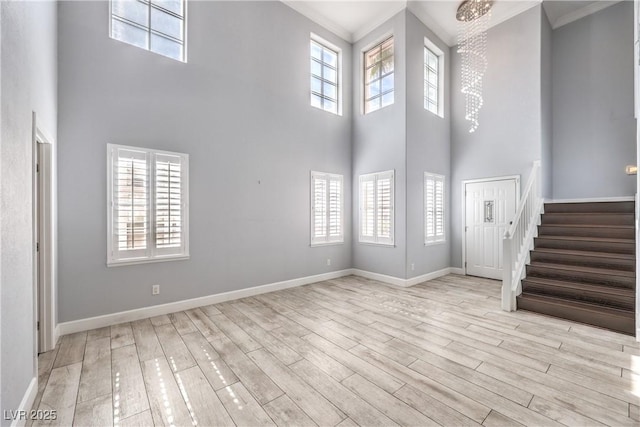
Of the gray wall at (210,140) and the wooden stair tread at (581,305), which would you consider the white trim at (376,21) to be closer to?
the gray wall at (210,140)

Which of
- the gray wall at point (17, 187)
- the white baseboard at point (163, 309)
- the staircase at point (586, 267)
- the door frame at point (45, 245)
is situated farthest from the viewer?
the staircase at point (586, 267)

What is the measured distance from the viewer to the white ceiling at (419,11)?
5109 mm

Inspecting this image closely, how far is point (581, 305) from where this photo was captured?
3.44 meters

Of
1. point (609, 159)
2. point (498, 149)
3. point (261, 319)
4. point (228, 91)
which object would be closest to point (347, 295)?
point (261, 319)

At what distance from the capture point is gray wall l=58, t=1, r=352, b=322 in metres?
3.16

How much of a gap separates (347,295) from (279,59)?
4.21m

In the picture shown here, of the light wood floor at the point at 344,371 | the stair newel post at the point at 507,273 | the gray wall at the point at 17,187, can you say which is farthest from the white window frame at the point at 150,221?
the stair newel post at the point at 507,273

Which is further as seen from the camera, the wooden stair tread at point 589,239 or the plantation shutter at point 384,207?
the plantation shutter at point 384,207

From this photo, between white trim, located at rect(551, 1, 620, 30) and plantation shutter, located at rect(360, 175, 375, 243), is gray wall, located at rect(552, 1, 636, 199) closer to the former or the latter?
white trim, located at rect(551, 1, 620, 30)

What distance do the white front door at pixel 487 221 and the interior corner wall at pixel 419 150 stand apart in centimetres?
48

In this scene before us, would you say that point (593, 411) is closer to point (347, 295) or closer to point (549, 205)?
point (347, 295)

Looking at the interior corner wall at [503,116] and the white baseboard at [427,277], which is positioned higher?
the interior corner wall at [503,116]

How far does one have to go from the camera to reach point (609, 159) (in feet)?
16.8

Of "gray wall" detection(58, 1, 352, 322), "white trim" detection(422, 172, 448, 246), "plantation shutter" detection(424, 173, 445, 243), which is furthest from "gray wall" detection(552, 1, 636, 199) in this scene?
"gray wall" detection(58, 1, 352, 322)
